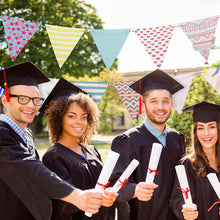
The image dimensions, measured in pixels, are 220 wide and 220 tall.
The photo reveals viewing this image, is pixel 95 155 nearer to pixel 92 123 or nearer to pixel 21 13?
pixel 92 123

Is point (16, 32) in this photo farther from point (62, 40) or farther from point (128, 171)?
point (128, 171)

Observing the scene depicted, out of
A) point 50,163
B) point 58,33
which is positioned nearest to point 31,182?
point 50,163

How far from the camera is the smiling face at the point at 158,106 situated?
2.84m

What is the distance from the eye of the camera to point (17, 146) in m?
2.07

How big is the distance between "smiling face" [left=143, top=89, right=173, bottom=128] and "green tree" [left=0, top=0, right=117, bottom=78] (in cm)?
1349

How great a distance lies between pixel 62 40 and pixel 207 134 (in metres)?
2.96

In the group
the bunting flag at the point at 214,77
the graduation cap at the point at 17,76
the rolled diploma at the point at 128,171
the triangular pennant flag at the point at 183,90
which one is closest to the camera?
the rolled diploma at the point at 128,171

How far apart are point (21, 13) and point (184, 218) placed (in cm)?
1699

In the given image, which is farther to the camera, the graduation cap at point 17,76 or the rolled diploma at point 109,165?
the graduation cap at point 17,76

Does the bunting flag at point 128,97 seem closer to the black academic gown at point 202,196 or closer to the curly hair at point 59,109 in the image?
the curly hair at point 59,109

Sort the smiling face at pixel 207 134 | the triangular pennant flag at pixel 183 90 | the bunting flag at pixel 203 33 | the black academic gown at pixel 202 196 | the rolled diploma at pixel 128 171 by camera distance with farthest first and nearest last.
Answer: the triangular pennant flag at pixel 183 90, the bunting flag at pixel 203 33, the smiling face at pixel 207 134, the black academic gown at pixel 202 196, the rolled diploma at pixel 128 171

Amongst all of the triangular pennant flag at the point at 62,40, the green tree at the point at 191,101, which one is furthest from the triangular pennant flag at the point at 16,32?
the green tree at the point at 191,101

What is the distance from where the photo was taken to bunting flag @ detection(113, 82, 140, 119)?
212 inches

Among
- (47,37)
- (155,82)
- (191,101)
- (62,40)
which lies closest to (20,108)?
(155,82)
